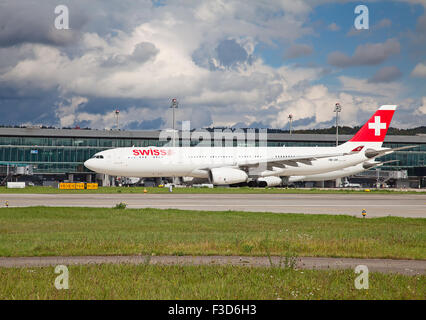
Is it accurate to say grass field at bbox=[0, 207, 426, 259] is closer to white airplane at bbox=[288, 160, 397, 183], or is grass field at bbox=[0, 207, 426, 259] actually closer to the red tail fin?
the red tail fin

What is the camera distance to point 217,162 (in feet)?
207

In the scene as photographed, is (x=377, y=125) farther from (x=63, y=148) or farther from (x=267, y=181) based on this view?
(x=63, y=148)

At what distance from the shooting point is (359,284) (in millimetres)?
10055

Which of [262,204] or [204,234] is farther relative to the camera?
[262,204]

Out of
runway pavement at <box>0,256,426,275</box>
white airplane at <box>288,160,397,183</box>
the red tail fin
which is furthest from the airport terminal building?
runway pavement at <box>0,256,426,275</box>

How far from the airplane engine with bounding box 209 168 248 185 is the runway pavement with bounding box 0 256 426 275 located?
143ft

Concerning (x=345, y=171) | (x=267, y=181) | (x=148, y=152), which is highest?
(x=148, y=152)

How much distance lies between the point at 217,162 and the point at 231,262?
164 ft

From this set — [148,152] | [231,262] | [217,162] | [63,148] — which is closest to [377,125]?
[217,162]

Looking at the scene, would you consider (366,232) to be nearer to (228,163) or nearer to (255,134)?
(228,163)

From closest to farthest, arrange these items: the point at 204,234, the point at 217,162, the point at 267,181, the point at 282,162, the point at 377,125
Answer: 1. the point at 204,234
2. the point at 282,162
3. the point at 217,162
4. the point at 267,181
5. the point at 377,125

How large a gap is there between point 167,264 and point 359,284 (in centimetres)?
517

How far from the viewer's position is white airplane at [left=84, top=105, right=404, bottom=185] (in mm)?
61531

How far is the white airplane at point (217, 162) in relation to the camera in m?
61.5
